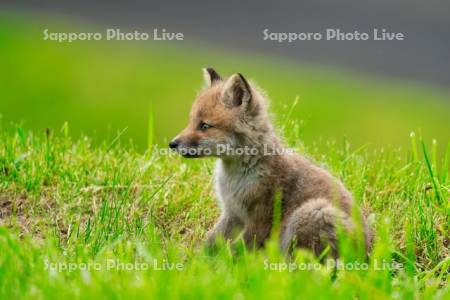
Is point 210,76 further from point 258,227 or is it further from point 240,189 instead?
point 258,227

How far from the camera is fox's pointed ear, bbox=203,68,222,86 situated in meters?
7.51

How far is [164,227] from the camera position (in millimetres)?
7234

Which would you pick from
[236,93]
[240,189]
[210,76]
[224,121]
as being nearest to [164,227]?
[240,189]

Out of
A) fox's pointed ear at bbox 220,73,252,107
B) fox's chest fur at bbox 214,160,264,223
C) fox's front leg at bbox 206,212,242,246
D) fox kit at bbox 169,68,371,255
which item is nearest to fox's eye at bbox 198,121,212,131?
fox kit at bbox 169,68,371,255

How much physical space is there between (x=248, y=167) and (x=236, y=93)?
660 millimetres

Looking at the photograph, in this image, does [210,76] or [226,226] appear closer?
[226,226]

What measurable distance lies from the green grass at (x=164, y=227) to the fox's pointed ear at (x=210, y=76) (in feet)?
3.36

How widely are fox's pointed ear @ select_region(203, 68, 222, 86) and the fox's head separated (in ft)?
0.88

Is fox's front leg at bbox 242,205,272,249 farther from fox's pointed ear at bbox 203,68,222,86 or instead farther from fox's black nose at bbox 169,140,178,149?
fox's pointed ear at bbox 203,68,222,86

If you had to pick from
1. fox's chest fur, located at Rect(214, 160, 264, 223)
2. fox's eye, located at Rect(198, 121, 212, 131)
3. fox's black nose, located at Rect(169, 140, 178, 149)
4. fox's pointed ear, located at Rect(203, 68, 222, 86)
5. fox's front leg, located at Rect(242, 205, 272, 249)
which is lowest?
fox's front leg, located at Rect(242, 205, 272, 249)

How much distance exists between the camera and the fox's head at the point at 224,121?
6.86 m

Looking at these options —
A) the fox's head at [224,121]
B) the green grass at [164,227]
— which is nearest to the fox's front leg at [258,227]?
the green grass at [164,227]

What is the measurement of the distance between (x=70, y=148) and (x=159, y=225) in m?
1.84

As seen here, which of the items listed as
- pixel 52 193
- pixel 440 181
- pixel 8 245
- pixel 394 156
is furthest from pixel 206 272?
pixel 394 156
